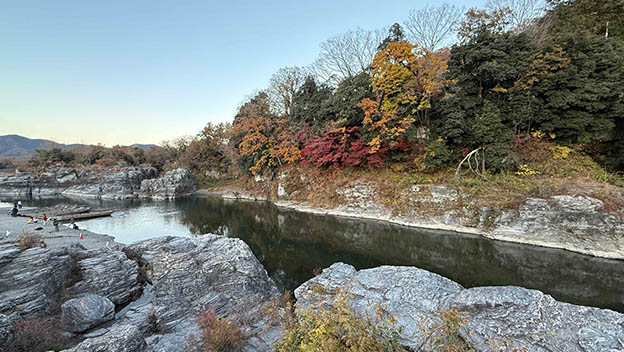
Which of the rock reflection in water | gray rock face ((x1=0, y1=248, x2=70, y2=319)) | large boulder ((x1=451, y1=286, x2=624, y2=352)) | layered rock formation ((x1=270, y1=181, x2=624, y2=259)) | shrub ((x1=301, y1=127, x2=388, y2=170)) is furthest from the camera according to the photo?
shrub ((x1=301, y1=127, x2=388, y2=170))

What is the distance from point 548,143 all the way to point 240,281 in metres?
16.9

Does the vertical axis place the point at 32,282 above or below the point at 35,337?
above

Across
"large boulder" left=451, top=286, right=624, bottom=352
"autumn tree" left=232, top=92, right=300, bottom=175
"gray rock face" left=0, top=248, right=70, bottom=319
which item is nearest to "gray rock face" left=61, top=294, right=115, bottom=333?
"gray rock face" left=0, top=248, right=70, bottom=319

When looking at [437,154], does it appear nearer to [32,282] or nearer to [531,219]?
[531,219]

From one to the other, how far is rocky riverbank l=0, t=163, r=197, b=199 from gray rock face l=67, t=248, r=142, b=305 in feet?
76.9

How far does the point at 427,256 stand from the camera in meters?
9.41

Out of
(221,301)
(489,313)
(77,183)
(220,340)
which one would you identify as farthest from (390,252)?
(77,183)

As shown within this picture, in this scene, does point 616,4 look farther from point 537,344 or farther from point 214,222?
point 214,222

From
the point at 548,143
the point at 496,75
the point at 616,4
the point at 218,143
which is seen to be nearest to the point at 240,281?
the point at 496,75

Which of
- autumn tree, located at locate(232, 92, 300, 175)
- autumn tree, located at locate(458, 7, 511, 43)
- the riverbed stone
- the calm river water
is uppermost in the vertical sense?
autumn tree, located at locate(458, 7, 511, 43)

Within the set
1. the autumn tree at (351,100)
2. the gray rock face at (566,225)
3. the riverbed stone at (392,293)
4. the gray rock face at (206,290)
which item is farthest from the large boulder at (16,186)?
the gray rock face at (566,225)

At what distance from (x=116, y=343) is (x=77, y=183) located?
4003 centimetres

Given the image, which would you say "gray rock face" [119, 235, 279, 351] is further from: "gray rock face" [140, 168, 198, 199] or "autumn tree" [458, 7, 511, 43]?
"gray rock face" [140, 168, 198, 199]

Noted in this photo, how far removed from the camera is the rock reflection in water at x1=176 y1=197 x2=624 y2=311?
7.17 metres
